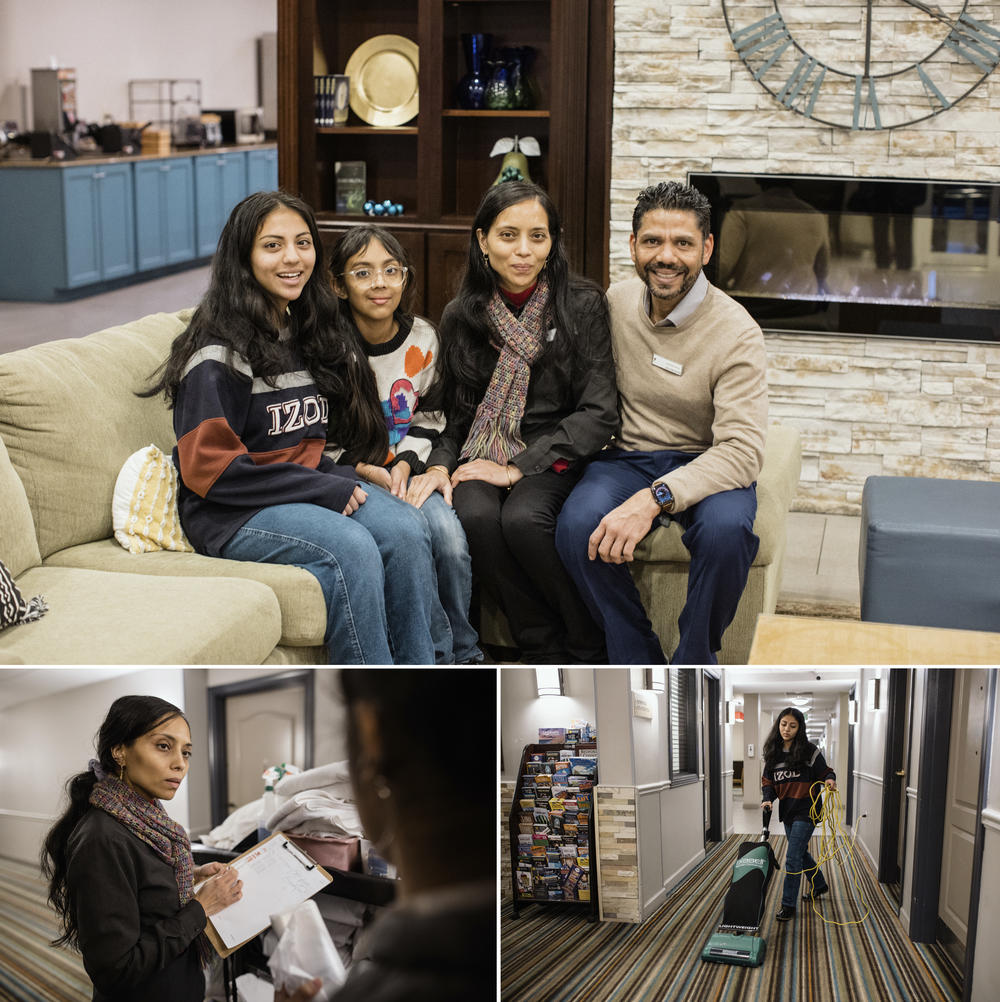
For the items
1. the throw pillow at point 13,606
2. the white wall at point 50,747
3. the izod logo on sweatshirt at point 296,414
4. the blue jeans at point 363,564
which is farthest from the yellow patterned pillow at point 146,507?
the white wall at point 50,747

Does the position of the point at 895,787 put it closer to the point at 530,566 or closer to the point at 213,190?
the point at 530,566

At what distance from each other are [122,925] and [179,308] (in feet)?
23.5

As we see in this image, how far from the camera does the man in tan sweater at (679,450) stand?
7.97ft

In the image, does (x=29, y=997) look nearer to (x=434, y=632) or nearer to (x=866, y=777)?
(x=866, y=777)

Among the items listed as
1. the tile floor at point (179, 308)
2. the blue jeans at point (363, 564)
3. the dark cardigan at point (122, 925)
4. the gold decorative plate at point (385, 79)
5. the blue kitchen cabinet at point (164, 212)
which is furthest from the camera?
the blue kitchen cabinet at point (164, 212)

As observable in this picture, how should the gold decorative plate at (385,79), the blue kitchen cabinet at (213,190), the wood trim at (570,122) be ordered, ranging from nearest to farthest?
the wood trim at (570,122) < the gold decorative plate at (385,79) < the blue kitchen cabinet at (213,190)

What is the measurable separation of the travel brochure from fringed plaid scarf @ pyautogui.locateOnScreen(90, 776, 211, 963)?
0.31 metres

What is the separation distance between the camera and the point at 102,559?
7.80 feet

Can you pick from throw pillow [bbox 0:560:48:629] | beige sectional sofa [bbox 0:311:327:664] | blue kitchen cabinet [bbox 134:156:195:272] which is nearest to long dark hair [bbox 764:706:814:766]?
beige sectional sofa [bbox 0:311:327:664]

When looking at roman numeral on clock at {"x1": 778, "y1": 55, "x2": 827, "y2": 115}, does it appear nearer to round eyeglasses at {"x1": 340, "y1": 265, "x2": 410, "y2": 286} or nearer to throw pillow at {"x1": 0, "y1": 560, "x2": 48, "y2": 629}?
round eyeglasses at {"x1": 340, "y1": 265, "x2": 410, "y2": 286}

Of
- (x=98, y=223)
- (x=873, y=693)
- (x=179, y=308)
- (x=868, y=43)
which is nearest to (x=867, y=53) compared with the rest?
(x=868, y=43)

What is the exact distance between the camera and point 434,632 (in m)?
2.48

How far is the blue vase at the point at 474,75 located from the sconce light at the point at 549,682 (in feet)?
12.8

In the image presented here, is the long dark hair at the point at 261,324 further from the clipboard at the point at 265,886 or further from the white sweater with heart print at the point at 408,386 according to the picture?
the clipboard at the point at 265,886
